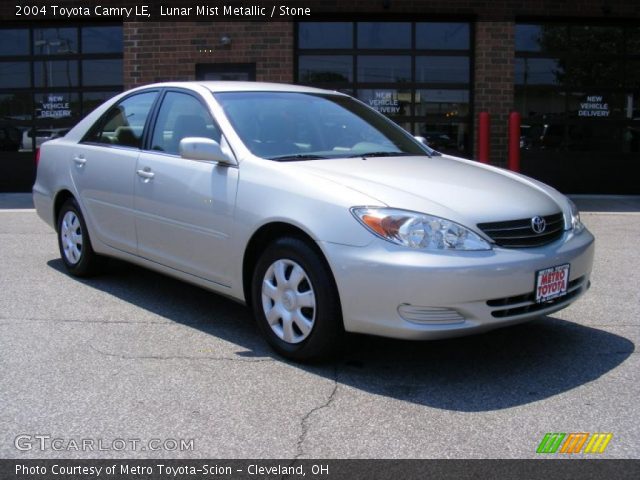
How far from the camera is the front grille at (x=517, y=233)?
13.1 ft

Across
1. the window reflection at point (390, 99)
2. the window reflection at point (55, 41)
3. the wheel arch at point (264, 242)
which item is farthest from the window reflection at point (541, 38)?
the wheel arch at point (264, 242)

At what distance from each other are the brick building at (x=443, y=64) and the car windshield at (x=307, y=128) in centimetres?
654

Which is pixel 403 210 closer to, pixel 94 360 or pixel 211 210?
pixel 211 210

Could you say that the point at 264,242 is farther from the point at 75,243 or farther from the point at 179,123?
the point at 75,243

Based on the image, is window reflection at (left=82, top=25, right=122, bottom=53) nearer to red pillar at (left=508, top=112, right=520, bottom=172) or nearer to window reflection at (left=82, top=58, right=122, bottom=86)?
window reflection at (left=82, top=58, right=122, bottom=86)

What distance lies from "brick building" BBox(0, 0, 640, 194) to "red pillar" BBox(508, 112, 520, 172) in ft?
2.73

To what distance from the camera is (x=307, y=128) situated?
5.07m

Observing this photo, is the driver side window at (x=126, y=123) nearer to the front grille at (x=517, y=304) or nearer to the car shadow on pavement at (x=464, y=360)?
the car shadow on pavement at (x=464, y=360)

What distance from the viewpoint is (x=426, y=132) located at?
477 inches

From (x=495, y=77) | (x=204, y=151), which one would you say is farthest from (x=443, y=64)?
(x=204, y=151)

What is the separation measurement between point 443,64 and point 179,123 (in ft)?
24.9

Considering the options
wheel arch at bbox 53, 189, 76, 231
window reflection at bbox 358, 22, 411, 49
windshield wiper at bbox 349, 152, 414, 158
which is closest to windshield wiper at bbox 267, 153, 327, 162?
windshield wiper at bbox 349, 152, 414, 158

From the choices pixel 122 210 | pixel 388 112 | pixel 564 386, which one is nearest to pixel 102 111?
pixel 122 210

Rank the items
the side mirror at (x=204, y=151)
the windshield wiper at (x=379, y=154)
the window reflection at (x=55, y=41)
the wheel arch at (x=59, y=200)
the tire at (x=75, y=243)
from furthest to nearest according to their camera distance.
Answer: the window reflection at (x=55, y=41), the wheel arch at (x=59, y=200), the tire at (x=75, y=243), the windshield wiper at (x=379, y=154), the side mirror at (x=204, y=151)
